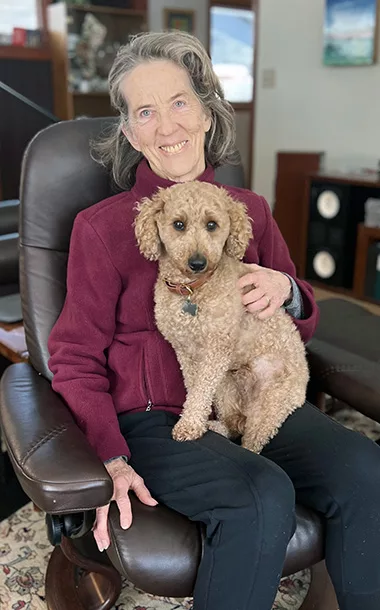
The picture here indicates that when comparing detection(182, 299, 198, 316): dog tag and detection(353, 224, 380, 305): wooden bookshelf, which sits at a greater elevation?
detection(182, 299, 198, 316): dog tag

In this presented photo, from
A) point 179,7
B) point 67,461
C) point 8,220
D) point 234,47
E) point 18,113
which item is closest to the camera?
point 67,461

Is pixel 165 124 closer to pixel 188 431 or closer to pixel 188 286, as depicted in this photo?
pixel 188 286

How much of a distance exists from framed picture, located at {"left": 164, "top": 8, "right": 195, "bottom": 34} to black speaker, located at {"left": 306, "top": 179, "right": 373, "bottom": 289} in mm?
2472

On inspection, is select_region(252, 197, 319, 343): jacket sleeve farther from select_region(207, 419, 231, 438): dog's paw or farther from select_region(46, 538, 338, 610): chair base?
select_region(46, 538, 338, 610): chair base

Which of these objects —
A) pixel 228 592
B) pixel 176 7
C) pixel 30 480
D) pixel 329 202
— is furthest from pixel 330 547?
pixel 176 7

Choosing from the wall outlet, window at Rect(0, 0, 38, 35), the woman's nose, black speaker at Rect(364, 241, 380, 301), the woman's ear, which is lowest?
black speaker at Rect(364, 241, 380, 301)

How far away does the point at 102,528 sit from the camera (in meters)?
1.10

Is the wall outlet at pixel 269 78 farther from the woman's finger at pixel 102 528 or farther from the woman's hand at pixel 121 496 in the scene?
the woman's finger at pixel 102 528

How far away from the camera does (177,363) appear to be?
1365mm

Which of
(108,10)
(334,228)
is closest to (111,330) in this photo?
(334,228)

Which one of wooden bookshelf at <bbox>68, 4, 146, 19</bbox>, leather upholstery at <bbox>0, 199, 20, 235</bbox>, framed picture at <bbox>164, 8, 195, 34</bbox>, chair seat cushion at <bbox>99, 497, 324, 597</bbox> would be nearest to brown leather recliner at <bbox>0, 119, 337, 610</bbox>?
chair seat cushion at <bbox>99, 497, 324, 597</bbox>

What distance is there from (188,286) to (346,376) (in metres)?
0.50

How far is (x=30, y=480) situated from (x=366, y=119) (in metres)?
3.73

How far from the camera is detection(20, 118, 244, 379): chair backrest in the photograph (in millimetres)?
1452
